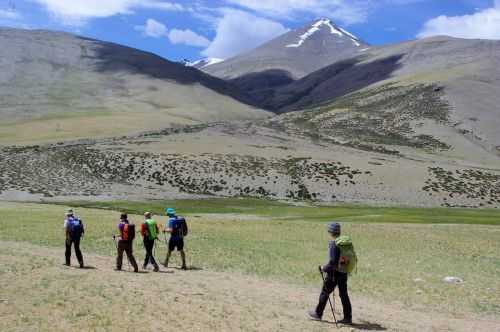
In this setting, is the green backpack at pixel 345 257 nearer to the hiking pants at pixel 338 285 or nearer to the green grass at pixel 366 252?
the hiking pants at pixel 338 285

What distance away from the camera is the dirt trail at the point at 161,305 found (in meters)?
14.6

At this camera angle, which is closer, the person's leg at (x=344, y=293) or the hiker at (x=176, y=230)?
the person's leg at (x=344, y=293)

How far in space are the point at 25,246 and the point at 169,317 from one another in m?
15.2

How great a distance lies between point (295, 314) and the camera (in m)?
17.1

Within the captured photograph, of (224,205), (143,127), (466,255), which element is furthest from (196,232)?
(143,127)

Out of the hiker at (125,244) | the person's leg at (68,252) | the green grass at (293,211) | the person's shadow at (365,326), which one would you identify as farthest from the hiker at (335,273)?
the green grass at (293,211)

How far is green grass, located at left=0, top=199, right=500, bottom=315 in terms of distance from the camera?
22547 millimetres

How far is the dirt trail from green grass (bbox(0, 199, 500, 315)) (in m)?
2.57

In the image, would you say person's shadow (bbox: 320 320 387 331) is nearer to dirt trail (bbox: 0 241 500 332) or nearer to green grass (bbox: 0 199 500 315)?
dirt trail (bbox: 0 241 500 332)

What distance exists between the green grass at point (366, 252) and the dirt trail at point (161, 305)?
2.57 m

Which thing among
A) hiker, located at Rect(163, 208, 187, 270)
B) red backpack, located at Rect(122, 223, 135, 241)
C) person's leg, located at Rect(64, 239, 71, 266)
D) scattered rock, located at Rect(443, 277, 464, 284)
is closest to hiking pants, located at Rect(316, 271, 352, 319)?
red backpack, located at Rect(122, 223, 135, 241)

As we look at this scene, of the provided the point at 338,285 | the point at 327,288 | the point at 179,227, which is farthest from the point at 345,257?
the point at 179,227

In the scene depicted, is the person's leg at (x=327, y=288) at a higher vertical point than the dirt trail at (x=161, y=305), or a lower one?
higher

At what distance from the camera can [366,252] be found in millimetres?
33531
